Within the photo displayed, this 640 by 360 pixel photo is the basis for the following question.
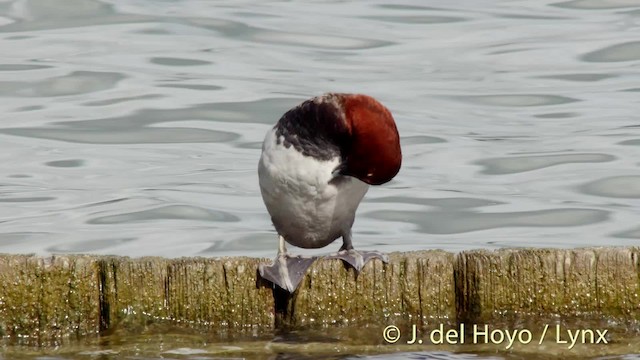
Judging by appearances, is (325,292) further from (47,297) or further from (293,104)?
(293,104)

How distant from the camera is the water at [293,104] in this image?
35.9 feet

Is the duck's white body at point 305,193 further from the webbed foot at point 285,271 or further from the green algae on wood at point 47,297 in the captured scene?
the green algae on wood at point 47,297

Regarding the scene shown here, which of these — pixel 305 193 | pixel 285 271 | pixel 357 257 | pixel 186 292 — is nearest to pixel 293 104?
pixel 305 193

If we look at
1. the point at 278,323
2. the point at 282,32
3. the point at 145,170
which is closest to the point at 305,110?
the point at 278,323

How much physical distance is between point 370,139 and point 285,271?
76 centimetres

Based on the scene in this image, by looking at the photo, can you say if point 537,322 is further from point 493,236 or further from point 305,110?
point 493,236

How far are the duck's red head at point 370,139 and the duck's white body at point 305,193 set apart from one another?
0.14 m

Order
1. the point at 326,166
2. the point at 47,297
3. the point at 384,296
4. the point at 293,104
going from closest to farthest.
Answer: the point at 47,297 < the point at 384,296 < the point at 326,166 < the point at 293,104

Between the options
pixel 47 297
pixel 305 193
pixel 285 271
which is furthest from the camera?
pixel 305 193

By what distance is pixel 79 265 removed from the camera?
5.07 m

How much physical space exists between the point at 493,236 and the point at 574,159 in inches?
109

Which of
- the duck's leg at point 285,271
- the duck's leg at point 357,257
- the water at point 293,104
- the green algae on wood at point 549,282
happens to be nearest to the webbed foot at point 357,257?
the duck's leg at point 357,257

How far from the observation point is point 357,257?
5.24 meters

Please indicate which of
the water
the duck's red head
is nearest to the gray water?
the water
